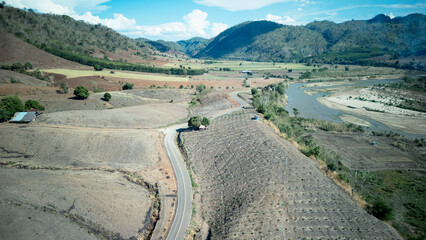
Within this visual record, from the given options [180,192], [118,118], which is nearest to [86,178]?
[180,192]

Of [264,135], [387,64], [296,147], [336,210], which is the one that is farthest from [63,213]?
[387,64]

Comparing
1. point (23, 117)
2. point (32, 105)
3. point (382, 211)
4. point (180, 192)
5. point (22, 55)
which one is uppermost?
point (22, 55)

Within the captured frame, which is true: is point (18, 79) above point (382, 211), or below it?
above

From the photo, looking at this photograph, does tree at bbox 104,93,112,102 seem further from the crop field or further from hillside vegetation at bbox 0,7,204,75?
the crop field

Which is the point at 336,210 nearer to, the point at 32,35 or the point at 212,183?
the point at 212,183

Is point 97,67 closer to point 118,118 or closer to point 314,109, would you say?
point 118,118

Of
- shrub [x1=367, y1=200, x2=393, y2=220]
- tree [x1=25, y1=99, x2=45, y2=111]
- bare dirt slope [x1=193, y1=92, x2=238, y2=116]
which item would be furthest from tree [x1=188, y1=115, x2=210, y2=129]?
tree [x1=25, y1=99, x2=45, y2=111]
